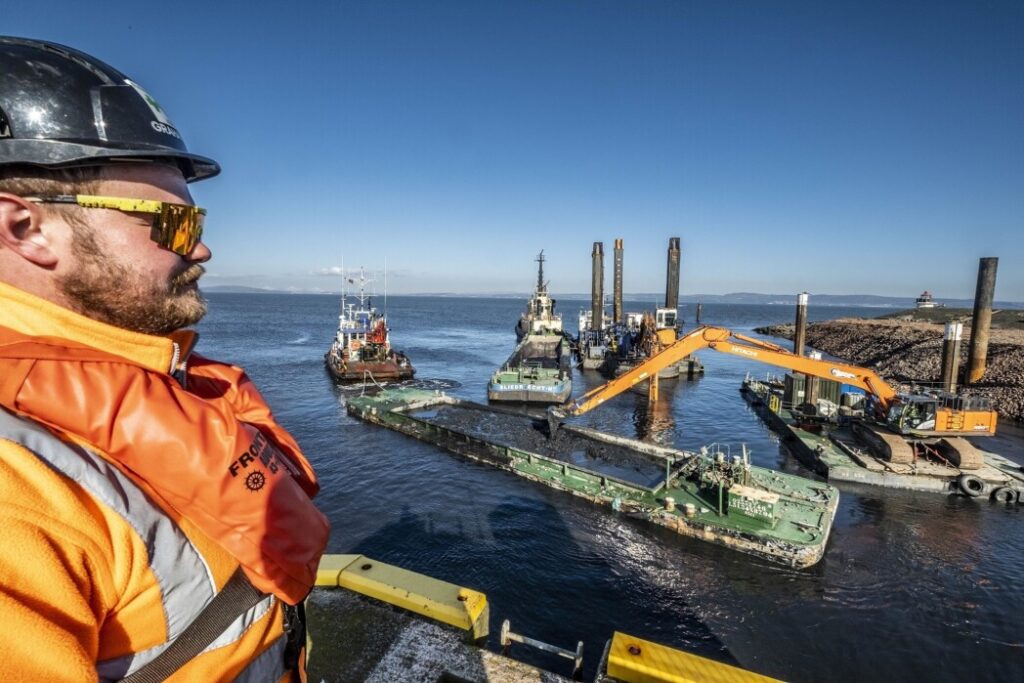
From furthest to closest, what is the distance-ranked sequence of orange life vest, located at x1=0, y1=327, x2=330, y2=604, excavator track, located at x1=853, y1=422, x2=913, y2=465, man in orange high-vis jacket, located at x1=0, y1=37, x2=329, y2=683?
excavator track, located at x1=853, y1=422, x2=913, y2=465, orange life vest, located at x1=0, y1=327, x2=330, y2=604, man in orange high-vis jacket, located at x1=0, y1=37, x2=329, y2=683

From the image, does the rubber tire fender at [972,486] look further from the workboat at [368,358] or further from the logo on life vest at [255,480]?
the workboat at [368,358]

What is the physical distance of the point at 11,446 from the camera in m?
0.95

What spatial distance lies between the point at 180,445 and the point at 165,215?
2.39 feet

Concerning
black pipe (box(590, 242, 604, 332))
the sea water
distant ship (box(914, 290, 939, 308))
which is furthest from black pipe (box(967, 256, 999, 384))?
distant ship (box(914, 290, 939, 308))

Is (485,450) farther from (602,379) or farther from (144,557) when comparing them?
(602,379)

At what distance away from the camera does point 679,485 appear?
15898mm

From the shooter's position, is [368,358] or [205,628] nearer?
[205,628]

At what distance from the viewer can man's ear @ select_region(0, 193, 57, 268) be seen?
1.23 metres

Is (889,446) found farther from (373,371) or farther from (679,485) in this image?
(373,371)

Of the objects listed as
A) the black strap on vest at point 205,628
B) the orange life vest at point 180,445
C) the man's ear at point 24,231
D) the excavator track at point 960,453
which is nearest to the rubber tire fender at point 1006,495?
the excavator track at point 960,453

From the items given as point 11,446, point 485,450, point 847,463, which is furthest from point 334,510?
point 847,463

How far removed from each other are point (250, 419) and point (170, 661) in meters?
0.92

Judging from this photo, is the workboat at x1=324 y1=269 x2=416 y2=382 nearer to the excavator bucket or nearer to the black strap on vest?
the excavator bucket

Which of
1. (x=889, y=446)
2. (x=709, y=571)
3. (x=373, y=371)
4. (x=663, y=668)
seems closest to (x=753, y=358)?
(x=889, y=446)
